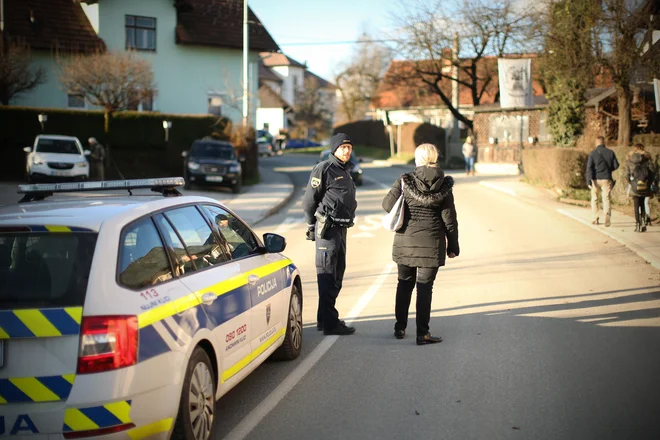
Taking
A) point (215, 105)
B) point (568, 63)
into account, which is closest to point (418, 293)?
point (568, 63)

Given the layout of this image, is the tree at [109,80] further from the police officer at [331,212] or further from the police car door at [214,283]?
the police car door at [214,283]

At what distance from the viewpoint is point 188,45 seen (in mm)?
39375

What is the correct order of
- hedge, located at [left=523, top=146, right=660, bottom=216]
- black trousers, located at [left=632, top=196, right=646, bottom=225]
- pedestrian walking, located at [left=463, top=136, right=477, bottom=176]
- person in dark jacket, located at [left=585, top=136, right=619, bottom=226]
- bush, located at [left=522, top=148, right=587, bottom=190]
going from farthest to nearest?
pedestrian walking, located at [left=463, top=136, right=477, bottom=176], bush, located at [left=522, top=148, right=587, bottom=190], hedge, located at [left=523, top=146, right=660, bottom=216], person in dark jacket, located at [left=585, top=136, right=619, bottom=226], black trousers, located at [left=632, top=196, right=646, bottom=225]

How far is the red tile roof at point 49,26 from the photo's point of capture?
35.4 metres

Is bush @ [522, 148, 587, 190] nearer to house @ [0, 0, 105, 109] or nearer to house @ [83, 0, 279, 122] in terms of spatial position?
house @ [83, 0, 279, 122]

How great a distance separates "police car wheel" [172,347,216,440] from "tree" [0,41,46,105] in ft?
90.6

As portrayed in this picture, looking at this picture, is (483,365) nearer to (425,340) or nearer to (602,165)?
(425,340)

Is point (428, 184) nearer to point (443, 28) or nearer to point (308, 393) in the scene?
point (308, 393)

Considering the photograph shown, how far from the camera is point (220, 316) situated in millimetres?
4930

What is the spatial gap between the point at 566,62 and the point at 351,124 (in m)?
49.0

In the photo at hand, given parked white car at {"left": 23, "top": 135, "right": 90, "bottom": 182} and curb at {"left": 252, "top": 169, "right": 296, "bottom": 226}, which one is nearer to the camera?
curb at {"left": 252, "top": 169, "right": 296, "bottom": 226}

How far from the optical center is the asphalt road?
17.3 feet

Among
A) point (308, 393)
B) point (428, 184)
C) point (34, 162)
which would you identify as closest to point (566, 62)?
point (34, 162)

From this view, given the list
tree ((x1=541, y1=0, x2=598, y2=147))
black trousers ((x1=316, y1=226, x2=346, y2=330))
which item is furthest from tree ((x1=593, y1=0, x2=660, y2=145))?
black trousers ((x1=316, y1=226, x2=346, y2=330))
